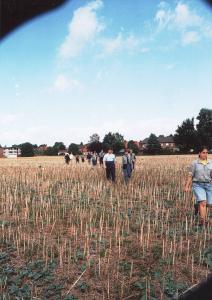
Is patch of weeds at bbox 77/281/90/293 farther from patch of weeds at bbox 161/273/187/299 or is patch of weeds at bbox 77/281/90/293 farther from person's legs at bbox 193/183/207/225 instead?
person's legs at bbox 193/183/207/225

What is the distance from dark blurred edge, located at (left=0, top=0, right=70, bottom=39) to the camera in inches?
34.4

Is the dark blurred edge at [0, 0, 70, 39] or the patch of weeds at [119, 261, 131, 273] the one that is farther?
the patch of weeds at [119, 261, 131, 273]

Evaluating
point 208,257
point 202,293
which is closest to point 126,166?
point 208,257

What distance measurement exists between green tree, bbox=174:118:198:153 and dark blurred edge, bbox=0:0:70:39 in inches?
3094

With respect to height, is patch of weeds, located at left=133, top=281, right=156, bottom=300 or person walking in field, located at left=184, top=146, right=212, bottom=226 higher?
person walking in field, located at left=184, top=146, right=212, bottom=226

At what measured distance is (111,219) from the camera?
7.58 m

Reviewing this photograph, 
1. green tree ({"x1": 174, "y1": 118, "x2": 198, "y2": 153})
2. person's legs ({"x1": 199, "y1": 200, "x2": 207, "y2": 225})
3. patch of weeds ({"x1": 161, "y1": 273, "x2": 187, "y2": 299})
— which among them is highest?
green tree ({"x1": 174, "y1": 118, "x2": 198, "y2": 153})

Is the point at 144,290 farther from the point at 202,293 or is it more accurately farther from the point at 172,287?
the point at 202,293

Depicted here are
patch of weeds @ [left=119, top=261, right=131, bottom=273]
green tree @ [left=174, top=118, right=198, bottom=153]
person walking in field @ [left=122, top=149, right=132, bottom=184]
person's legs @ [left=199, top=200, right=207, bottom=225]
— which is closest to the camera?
patch of weeds @ [left=119, top=261, right=131, bottom=273]

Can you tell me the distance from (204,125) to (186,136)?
4406 mm

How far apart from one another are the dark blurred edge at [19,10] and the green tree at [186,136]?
258ft

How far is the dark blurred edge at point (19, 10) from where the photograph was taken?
875 millimetres

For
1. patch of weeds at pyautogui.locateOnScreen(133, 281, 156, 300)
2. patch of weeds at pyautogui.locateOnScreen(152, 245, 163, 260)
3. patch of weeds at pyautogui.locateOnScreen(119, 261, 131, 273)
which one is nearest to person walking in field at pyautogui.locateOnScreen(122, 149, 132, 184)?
patch of weeds at pyautogui.locateOnScreen(152, 245, 163, 260)

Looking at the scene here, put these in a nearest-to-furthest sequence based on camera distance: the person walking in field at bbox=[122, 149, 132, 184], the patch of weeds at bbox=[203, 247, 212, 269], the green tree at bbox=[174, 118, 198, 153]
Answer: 1. the patch of weeds at bbox=[203, 247, 212, 269]
2. the person walking in field at bbox=[122, 149, 132, 184]
3. the green tree at bbox=[174, 118, 198, 153]
